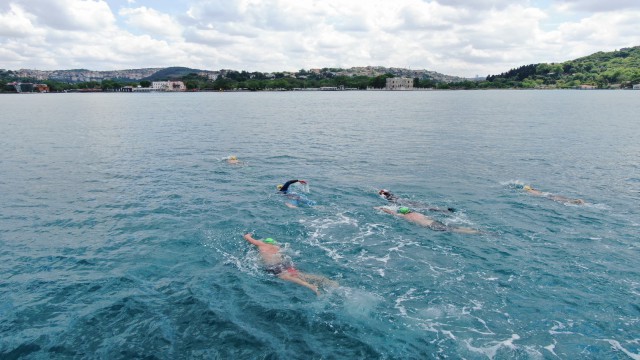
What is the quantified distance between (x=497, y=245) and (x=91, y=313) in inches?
961

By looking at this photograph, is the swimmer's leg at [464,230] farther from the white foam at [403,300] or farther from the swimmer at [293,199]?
the swimmer at [293,199]

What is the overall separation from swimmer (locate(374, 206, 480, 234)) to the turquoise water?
900mm

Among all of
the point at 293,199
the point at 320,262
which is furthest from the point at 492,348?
the point at 293,199

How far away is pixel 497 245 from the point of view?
87.8 feet

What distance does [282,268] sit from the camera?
2391 cm

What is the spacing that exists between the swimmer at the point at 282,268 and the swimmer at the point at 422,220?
1089 cm

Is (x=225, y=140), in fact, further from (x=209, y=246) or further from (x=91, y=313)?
(x=91, y=313)

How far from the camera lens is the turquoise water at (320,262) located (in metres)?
17.7

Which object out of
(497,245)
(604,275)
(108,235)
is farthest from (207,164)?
(604,275)

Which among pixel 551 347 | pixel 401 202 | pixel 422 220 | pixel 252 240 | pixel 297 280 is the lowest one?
pixel 551 347

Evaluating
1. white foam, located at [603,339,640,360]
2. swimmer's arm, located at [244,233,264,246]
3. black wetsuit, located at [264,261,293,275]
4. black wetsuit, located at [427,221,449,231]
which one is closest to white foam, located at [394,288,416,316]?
black wetsuit, located at [264,261,293,275]

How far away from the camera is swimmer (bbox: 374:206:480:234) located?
29.3 meters

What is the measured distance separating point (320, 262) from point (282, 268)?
2403 millimetres

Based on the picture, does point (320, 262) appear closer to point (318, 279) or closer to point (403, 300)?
point (318, 279)
